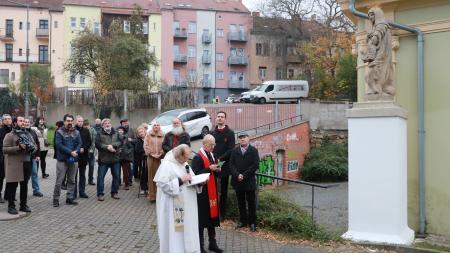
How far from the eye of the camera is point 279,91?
43.8 m

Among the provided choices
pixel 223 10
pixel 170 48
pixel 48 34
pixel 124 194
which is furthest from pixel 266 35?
pixel 124 194

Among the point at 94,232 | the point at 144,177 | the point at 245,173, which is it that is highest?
the point at 245,173

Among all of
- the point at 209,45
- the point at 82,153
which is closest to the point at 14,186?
the point at 82,153

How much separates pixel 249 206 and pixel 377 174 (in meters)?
2.54

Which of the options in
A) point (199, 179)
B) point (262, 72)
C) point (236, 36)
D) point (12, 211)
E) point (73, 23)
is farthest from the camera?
point (262, 72)

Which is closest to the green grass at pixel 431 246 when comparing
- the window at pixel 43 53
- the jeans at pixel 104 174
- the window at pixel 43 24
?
the jeans at pixel 104 174

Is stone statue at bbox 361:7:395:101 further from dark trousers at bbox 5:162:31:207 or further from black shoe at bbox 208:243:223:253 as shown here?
dark trousers at bbox 5:162:31:207

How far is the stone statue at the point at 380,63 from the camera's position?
9906 millimetres

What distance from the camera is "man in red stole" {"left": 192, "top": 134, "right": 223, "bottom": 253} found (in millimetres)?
8445

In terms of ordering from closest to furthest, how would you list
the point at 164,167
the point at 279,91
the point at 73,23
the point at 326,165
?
the point at 164,167 → the point at 326,165 → the point at 279,91 → the point at 73,23

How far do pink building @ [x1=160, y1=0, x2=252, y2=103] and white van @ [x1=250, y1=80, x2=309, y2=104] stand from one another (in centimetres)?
2117

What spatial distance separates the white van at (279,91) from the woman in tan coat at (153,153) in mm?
29139

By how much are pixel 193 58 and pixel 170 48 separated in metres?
3.32

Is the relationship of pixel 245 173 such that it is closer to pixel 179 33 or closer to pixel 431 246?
pixel 431 246
